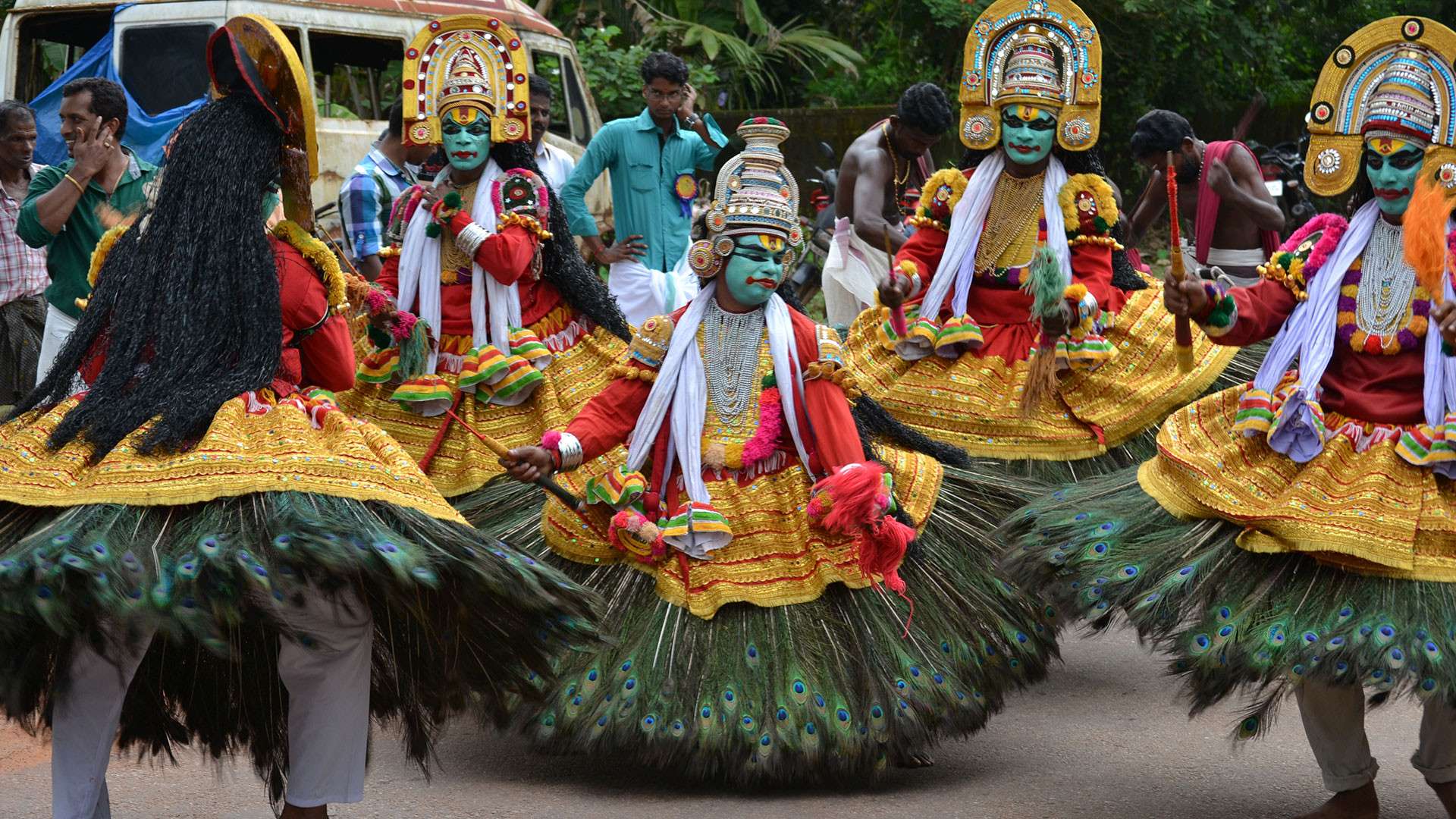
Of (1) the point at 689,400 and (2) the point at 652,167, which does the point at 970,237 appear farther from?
(2) the point at 652,167

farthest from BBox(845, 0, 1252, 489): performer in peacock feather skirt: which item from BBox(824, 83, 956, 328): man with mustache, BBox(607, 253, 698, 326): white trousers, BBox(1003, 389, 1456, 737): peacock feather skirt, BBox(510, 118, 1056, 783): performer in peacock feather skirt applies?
BBox(607, 253, 698, 326): white trousers

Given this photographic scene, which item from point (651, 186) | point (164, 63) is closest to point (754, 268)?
point (651, 186)

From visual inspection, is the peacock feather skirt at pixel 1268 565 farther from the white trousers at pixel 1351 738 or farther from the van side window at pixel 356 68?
the van side window at pixel 356 68

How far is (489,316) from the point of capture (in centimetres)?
687

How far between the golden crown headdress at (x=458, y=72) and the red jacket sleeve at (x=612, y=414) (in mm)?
1692

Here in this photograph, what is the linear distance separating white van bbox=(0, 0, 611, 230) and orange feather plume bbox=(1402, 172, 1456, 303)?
734 cm

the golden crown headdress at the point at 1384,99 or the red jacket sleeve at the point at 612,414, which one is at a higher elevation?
the golden crown headdress at the point at 1384,99

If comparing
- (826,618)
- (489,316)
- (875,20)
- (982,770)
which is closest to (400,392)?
(489,316)

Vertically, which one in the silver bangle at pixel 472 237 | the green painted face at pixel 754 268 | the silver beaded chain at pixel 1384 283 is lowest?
the silver bangle at pixel 472 237

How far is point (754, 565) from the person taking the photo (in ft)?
17.9

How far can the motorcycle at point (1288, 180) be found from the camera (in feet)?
39.4

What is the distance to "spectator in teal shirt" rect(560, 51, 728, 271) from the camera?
9234mm

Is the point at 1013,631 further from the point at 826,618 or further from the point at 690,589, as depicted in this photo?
the point at 690,589

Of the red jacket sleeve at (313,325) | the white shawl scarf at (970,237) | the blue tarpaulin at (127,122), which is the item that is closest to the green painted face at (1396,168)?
the white shawl scarf at (970,237)
